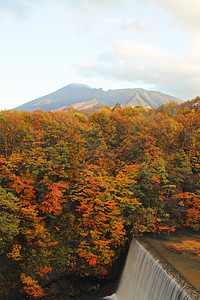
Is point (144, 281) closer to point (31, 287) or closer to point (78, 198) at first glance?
point (78, 198)

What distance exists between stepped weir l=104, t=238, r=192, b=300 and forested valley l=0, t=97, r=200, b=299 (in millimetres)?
2019

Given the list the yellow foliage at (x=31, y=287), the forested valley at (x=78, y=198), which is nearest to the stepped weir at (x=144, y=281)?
the forested valley at (x=78, y=198)

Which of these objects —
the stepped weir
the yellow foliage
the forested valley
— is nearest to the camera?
the stepped weir

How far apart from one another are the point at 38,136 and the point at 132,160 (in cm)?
1290

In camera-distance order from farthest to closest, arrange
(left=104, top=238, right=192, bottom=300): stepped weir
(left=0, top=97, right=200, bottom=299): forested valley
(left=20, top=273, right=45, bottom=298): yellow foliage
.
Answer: (left=0, top=97, right=200, bottom=299): forested valley < (left=20, top=273, right=45, bottom=298): yellow foliage < (left=104, top=238, right=192, bottom=300): stepped weir

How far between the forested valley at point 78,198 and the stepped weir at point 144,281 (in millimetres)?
2019

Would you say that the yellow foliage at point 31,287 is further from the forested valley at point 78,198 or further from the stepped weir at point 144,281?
the stepped weir at point 144,281

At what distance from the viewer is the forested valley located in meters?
18.0

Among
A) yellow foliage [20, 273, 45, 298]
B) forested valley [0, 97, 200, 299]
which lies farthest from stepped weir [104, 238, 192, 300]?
yellow foliage [20, 273, 45, 298]

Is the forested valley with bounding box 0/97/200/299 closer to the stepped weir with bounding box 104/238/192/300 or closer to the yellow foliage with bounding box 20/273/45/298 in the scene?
the yellow foliage with bounding box 20/273/45/298

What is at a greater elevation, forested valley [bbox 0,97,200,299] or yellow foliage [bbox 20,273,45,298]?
forested valley [bbox 0,97,200,299]

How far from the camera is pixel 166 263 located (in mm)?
14000

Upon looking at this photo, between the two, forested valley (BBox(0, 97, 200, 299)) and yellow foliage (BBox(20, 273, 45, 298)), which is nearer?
yellow foliage (BBox(20, 273, 45, 298))

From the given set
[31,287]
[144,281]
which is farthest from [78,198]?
[144,281]
